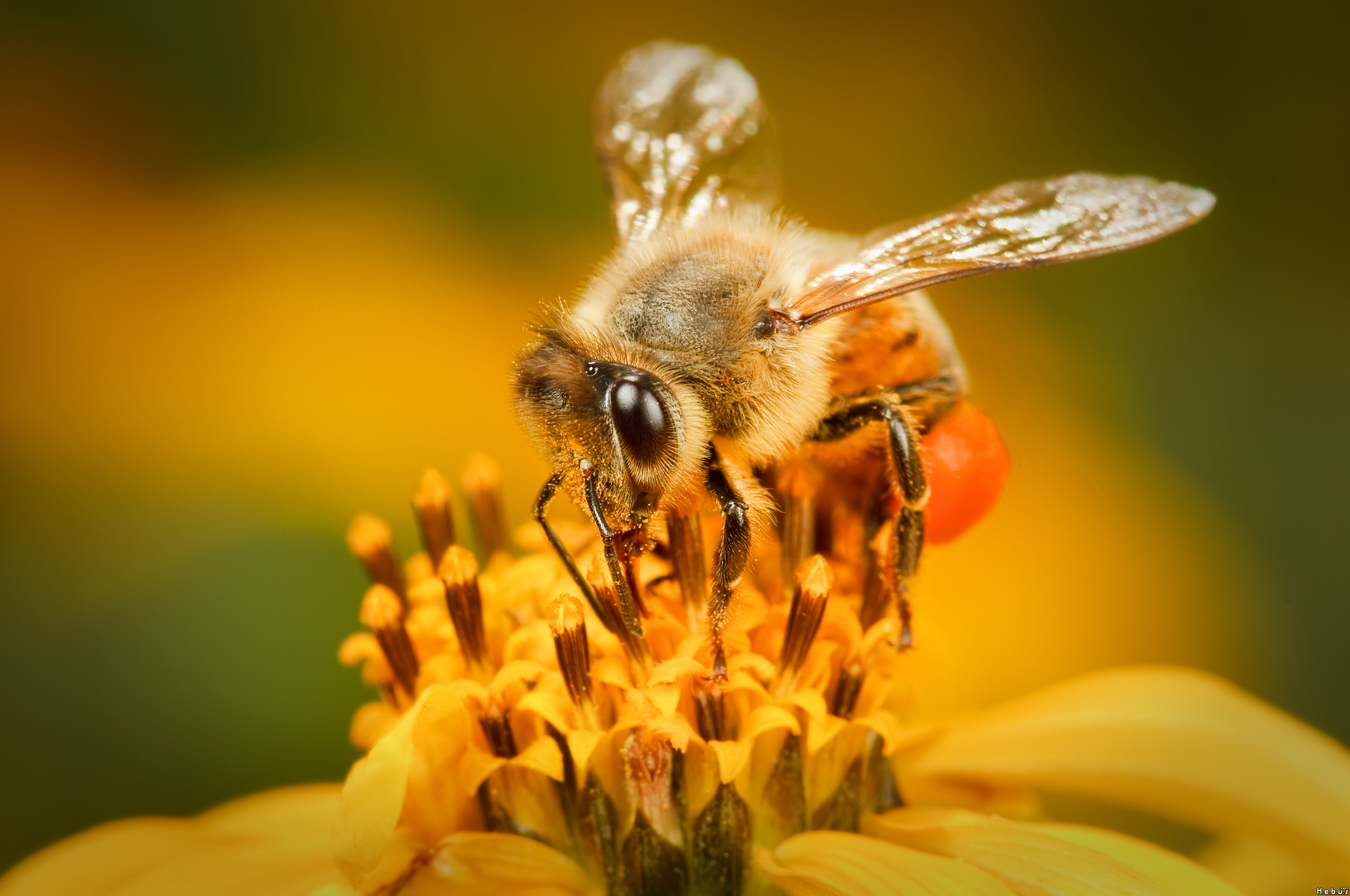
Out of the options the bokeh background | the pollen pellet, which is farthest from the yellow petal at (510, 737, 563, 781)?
the bokeh background

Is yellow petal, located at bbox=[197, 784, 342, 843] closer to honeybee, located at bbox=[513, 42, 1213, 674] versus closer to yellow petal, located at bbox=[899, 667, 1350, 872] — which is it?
honeybee, located at bbox=[513, 42, 1213, 674]

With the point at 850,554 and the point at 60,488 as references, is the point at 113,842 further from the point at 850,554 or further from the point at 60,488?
the point at 60,488

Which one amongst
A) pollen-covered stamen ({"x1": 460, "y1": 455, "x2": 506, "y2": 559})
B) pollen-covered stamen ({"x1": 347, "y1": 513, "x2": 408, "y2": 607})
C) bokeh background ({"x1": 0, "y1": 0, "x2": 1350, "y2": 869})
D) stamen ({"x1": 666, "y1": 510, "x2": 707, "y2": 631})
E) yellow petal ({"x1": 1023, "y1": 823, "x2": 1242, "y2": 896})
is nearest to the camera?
yellow petal ({"x1": 1023, "y1": 823, "x2": 1242, "y2": 896})

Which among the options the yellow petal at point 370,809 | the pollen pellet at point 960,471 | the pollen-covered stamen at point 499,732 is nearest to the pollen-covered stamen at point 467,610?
the pollen-covered stamen at point 499,732

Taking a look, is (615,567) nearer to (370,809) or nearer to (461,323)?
(370,809)

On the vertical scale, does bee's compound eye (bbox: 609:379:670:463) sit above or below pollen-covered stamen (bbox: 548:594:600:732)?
above

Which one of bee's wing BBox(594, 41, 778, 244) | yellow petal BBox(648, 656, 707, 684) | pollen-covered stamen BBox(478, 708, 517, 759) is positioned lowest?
pollen-covered stamen BBox(478, 708, 517, 759)

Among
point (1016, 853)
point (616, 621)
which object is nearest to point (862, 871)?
point (1016, 853)
